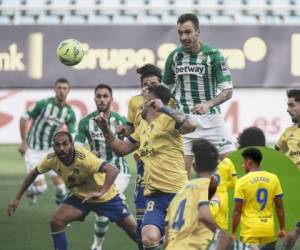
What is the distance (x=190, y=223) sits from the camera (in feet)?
24.4

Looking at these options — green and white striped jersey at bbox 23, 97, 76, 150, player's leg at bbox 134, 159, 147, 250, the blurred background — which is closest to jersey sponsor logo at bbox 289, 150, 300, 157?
player's leg at bbox 134, 159, 147, 250

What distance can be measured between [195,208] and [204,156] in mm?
352

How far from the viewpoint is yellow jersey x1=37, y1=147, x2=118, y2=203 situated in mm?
10109

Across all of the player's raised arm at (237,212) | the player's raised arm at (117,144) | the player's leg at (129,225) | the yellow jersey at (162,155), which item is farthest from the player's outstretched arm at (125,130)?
the player's raised arm at (237,212)

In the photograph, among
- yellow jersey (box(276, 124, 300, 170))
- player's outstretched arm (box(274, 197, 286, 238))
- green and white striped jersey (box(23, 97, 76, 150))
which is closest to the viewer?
player's outstretched arm (box(274, 197, 286, 238))

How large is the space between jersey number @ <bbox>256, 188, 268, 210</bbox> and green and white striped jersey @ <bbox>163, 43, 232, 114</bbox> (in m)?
1.93

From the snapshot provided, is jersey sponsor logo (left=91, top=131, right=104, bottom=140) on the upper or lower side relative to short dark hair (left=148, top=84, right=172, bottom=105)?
lower

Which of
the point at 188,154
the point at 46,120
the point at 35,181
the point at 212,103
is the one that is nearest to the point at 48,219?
the point at 35,181

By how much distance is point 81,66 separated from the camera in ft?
75.3

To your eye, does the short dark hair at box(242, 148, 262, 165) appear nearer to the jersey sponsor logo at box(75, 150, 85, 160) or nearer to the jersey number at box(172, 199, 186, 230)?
the jersey number at box(172, 199, 186, 230)

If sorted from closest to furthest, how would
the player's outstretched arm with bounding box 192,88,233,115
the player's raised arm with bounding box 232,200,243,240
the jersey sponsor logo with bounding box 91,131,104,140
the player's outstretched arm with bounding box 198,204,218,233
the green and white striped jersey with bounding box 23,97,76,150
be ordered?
the player's outstretched arm with bounding box 198,204,218,233 < the player's raised arm with bounding box 232,200,243,240 < the player's outstretched arm with bounding box 192,88,233,115 < the jersey sponsor logo with bounding box 91,131,104,140 < the green and white striped jersey with bounding box 23,97,76,150

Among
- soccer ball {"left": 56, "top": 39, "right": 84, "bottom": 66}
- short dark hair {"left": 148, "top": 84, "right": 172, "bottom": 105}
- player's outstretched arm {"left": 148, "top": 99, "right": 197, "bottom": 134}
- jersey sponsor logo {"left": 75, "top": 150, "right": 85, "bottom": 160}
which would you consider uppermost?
soccer ball {"left": 56, "top": 39, "right": 84, "bottom": 66}

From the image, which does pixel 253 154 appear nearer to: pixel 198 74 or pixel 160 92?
pixel 160 92

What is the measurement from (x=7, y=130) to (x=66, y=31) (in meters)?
2.32
